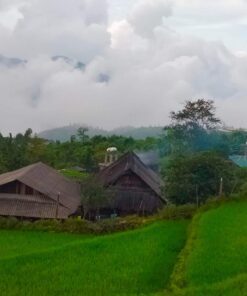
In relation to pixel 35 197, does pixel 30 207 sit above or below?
below

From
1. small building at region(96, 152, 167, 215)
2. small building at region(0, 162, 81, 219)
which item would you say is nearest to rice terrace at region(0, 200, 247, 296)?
small building at region(0, 162, 81, 219)

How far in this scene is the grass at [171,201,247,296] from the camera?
959 centimetres

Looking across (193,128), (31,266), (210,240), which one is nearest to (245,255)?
(210,240)

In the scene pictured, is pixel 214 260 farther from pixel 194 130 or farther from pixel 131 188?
pixel 194 130

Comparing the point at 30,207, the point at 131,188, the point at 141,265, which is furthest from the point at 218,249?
the point at 131,188

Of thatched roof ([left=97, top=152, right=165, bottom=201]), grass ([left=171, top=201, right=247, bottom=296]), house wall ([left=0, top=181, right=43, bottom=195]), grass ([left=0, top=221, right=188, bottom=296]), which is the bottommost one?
grass ([left=0, top=221, right=188, bottom=296])

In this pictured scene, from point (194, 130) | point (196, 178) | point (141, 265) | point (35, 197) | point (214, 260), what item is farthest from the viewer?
point (194, 130)

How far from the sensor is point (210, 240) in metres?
14.7

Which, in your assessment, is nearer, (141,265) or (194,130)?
(141,265)

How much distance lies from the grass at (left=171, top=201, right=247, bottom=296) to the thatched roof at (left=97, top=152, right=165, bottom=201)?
1402 centimetres

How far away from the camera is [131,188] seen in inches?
1293

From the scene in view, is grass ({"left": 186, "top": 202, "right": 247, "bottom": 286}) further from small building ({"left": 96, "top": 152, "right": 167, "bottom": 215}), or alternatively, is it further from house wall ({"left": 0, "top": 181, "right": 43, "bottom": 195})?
small building ({"left": 96, "top": 152, "right": 167, "bottom": 215})

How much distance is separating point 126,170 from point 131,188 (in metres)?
1.07

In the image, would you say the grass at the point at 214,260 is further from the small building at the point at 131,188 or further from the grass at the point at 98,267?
the small building at the point at 131,188
